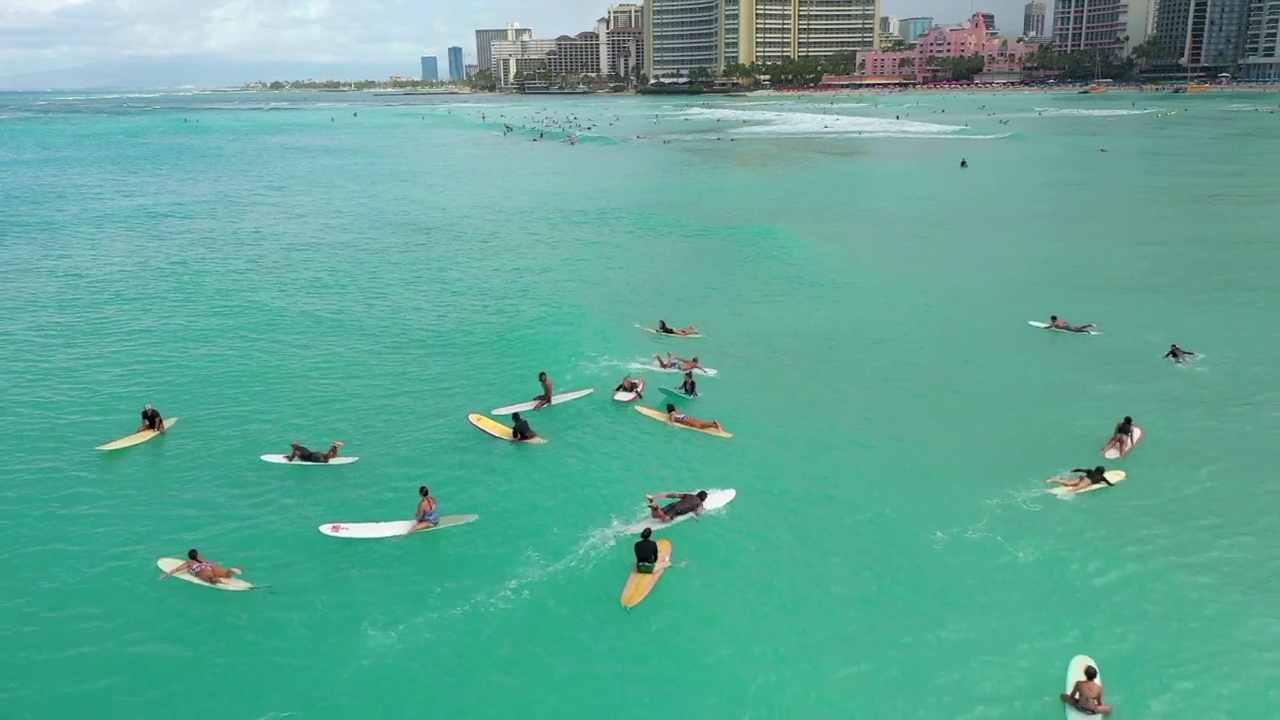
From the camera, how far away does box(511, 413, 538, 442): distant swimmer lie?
21234 millimetres

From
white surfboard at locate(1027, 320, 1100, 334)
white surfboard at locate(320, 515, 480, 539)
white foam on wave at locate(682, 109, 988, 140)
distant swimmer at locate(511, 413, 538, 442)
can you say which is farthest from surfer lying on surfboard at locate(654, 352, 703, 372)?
white foam on wave at locate(682, 109, 988, 140)

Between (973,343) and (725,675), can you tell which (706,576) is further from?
(973,343)

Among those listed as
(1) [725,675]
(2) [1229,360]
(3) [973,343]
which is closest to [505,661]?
(1) [725,675]

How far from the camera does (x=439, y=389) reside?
Answer: 24.9 meters

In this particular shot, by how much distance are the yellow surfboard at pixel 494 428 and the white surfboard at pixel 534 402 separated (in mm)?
532

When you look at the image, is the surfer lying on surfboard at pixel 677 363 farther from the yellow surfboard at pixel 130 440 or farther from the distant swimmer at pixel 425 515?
the yellow surfboard at pixel 130 440

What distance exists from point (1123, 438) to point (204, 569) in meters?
19.6

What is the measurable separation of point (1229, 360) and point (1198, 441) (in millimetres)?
6838

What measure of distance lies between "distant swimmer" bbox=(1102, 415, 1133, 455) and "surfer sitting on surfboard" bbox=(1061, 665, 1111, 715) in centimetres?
887

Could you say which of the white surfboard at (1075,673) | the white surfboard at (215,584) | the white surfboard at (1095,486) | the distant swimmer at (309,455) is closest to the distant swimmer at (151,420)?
the distant swimmer at (309,455)

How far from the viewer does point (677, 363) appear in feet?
84.6

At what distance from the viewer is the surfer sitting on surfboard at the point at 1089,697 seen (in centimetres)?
1230

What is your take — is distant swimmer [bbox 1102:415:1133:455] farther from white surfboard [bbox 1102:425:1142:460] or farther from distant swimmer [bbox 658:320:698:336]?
distant swimmer [bbox 658:320:698:336]

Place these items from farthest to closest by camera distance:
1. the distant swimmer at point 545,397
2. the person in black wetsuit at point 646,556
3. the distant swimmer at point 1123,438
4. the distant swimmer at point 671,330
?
the distant swimmer at point 671,330 → the distant swimmer at point 545,397 → the distant swimmer at point 1123,438 → the person in black wetsuit at point 646,556
